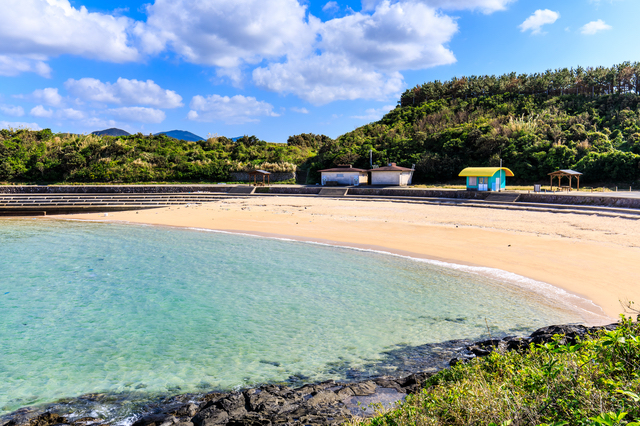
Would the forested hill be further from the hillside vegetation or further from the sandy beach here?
the sandy beach

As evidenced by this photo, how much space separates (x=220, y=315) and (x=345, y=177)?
30.5 meters

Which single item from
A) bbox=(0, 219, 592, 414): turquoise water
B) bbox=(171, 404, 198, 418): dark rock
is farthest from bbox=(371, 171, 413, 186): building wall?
bbox=(171, 404, 198, 418): dark rock

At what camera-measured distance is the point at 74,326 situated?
839 cm

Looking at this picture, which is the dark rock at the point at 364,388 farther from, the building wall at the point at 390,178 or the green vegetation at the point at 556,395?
the building wall at the point at 390,178

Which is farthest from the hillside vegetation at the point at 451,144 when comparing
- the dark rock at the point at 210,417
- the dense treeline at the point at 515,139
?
the dark rock at the point at 210,417

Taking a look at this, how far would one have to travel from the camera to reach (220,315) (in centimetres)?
897

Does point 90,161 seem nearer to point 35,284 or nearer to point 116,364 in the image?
point 35,284

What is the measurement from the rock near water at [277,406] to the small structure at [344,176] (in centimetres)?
3269

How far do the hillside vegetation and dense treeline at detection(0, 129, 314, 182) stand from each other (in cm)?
12

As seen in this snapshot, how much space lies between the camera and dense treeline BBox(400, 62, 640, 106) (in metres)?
51.8

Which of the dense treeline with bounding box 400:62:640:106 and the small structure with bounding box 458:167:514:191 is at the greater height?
the dense treeline with bounding box 400:62:640:106

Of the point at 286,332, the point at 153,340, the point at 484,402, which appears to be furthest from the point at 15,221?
the point at 484,402

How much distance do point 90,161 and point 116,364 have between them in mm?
47021

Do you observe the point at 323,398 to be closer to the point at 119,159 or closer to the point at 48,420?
the point at 48,420
